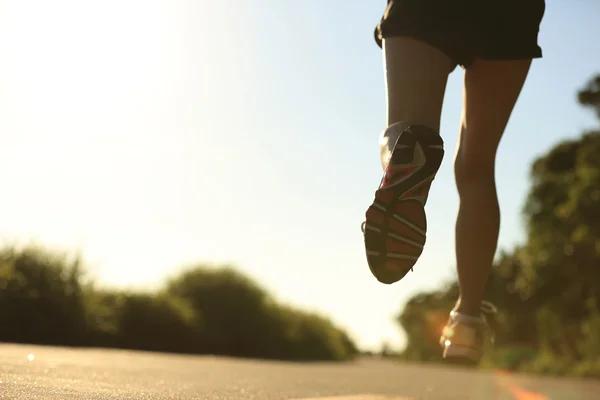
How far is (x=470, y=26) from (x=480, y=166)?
52 centimetres

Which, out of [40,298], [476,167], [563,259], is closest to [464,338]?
[476,167]

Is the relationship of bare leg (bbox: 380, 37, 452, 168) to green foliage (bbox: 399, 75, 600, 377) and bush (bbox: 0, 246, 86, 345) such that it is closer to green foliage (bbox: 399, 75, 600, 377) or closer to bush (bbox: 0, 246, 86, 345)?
bush (bbox: 0, 246, 86, 345)

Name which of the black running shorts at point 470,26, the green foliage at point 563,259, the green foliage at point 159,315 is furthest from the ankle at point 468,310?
the green foliage at point 563,259

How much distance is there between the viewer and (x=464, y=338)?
2463 mm

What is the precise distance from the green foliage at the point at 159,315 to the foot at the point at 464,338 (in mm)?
6541

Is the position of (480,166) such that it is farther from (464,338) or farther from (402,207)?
(402,207)

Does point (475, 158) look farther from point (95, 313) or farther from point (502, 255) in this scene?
point (502, 255)

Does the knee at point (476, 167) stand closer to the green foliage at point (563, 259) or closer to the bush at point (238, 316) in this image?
the bush at point (238, 316)

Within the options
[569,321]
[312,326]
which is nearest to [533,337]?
[569,321]

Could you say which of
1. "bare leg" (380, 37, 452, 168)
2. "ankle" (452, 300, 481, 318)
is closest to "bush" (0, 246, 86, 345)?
"ankle" (452, 300, 481, 318)

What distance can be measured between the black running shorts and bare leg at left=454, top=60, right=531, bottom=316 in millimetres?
119

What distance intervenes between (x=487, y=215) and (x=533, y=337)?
33.2m

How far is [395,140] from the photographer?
7.10 ft

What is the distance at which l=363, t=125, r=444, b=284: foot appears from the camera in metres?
1.97
